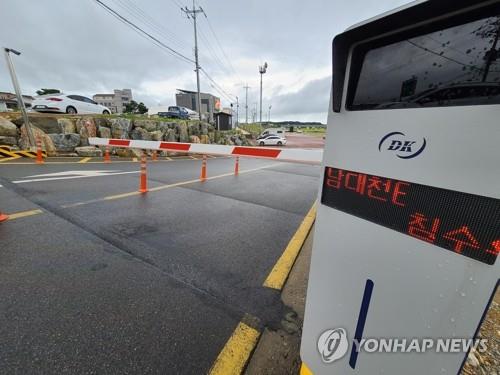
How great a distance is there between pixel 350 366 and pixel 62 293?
2.39 metres

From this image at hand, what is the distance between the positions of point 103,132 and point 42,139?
2.69 meters

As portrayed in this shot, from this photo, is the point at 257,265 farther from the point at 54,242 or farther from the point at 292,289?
the point at 54,242

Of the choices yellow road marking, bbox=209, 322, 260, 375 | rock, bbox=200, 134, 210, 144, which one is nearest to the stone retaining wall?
rock, bbox=200, 134, 210, 144

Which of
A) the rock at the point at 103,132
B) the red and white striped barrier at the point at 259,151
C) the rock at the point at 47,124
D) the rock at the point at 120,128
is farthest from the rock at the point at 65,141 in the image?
the red and white striped barrier at the point at 259,151

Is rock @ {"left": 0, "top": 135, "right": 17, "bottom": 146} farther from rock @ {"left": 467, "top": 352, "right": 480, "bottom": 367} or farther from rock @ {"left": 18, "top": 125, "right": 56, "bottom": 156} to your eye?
rock @ {"left": 467, "top": 352, "right": 480, "bottom": 367}

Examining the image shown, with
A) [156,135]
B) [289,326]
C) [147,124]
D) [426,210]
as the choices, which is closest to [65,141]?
[156,135]

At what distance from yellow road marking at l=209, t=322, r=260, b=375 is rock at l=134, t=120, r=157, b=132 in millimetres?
14259

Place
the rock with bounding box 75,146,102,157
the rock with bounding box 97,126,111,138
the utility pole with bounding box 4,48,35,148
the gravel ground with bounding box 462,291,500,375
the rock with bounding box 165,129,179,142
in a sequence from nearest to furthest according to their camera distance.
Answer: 1. the gravel ground with bounding box 462,291,500,375
2. the utility pole with bounding box 4,48,35,148
3. the rock with bounding box 75,146,102,157
4. the rock with bounding box 97,126,111,138
5. the rock with bounding box 165,129,179,142

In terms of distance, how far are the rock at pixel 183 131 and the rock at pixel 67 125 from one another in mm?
6371

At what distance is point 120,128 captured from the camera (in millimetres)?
12172

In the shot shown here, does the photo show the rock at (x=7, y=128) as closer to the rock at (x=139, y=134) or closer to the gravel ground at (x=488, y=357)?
the rock at (x=139, y=134)

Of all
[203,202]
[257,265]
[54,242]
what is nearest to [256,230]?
[257,265]

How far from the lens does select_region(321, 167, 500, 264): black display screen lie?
0.73m

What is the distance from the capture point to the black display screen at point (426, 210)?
0.73 meters
